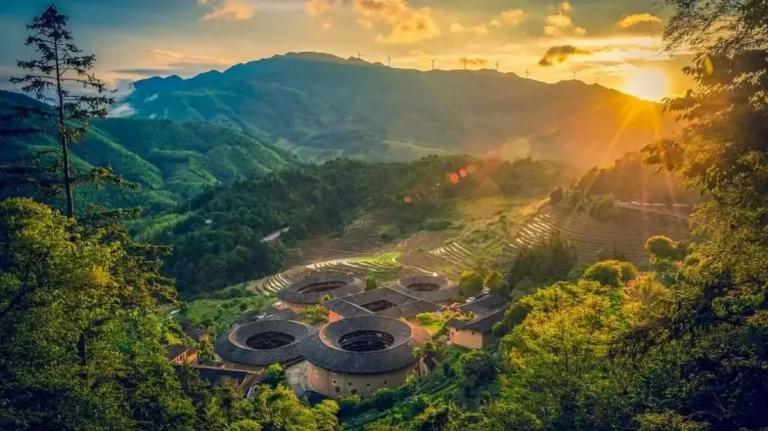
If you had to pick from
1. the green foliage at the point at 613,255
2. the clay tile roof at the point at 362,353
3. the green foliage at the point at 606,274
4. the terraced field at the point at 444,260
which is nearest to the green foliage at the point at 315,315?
the clay tile roof at the point at 362,353

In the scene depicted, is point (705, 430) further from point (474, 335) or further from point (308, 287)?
point (308, 287)

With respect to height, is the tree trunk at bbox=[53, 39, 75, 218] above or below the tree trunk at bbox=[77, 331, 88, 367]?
above

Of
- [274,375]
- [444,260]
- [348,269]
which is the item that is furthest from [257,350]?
[444,260]

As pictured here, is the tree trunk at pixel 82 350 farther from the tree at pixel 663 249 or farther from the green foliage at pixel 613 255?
the green foliage at pixel 613 255

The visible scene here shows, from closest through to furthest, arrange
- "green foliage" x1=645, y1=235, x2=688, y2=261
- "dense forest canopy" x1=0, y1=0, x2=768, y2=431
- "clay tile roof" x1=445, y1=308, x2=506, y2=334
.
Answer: "dense forest canopy" x1=0, y1=0, x2=768, y2=431, "clay tile roof" x1=445, y1=308, x2=506, y2=334, "green foliage" x1=645, y1=235, x2=688, y2=261

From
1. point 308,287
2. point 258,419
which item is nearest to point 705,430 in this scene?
point 258,419

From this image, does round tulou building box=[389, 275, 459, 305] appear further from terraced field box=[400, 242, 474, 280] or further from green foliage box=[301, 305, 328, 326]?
green foliage box=[301, 305, 328, 326]

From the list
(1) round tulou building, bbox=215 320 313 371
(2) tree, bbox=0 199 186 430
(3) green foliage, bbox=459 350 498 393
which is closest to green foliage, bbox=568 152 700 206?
(1) round tulou building, bbox=215 320 313 371

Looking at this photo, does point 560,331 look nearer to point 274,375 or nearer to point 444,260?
point 274,375
